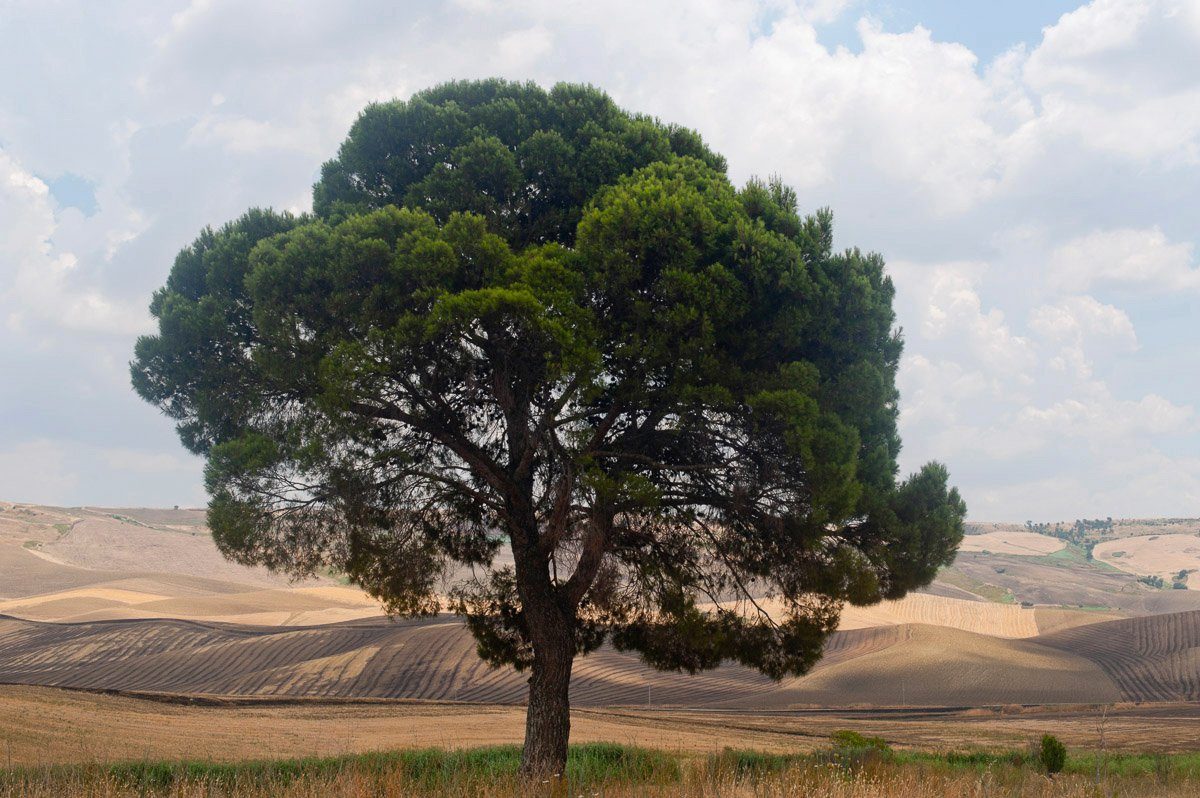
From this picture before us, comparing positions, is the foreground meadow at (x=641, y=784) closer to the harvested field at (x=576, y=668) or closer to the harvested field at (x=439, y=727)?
the harvested field at (x=439, y=727)

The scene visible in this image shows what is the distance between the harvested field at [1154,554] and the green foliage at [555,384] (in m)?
153

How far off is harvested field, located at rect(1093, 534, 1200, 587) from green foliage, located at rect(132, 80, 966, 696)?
153093 mm

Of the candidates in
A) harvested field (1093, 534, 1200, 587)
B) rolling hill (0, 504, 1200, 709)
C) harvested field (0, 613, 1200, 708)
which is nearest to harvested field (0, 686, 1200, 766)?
harvested field (0, 613, 1200, 708)

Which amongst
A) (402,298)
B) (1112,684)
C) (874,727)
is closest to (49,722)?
(402,298)

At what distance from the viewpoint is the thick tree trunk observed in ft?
47.7

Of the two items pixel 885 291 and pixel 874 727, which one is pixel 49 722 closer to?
pixel 885 291

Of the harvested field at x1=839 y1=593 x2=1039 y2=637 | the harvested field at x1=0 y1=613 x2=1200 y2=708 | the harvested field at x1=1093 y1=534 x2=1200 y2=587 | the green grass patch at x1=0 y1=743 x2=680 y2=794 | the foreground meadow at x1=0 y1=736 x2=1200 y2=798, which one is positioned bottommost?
the harvested field at x1=0 y1=613 x2=1200 y2=708

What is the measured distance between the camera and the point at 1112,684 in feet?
161

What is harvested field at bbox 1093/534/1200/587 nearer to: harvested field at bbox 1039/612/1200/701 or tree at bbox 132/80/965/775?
harvested field at bbox 1039/612/1200/701

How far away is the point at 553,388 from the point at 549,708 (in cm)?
491

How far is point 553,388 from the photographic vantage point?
14.2m

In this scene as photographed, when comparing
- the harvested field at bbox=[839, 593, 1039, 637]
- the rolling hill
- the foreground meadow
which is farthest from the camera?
the harvested field at bbox=[839, 593, 1039, 637]

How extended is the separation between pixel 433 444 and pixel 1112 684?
149ft

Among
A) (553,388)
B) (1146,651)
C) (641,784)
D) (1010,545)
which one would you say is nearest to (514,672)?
(1146,651)
